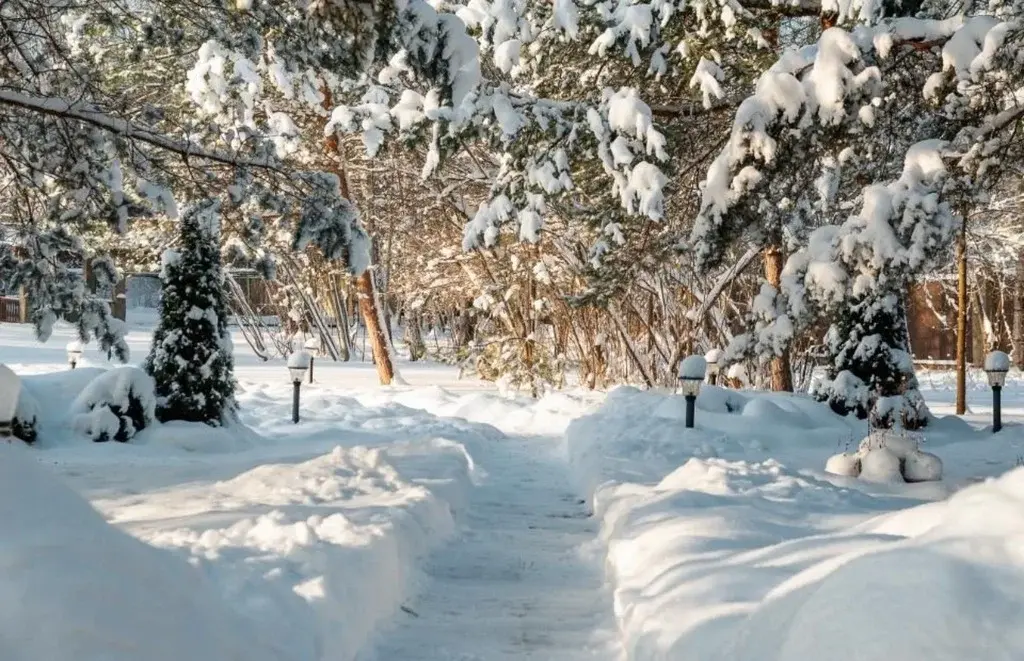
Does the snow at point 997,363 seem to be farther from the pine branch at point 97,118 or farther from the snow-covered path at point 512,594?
the pine branch at point 97,118

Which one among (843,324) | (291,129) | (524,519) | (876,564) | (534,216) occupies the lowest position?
(524,519)

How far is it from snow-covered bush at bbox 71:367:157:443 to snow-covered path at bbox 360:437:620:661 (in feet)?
16.4

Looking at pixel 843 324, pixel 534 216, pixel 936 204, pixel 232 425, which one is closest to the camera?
pixel 936 204

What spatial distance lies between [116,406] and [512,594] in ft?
24.6

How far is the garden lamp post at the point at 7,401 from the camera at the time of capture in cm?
931

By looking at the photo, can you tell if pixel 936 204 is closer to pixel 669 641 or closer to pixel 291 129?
pixel 669 641

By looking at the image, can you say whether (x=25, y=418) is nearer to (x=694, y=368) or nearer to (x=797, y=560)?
(x=694, y=368)

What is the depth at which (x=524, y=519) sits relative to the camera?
291 inches

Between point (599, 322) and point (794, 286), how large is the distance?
12.8 metres

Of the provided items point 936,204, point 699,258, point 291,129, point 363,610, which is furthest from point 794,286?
point 291,129

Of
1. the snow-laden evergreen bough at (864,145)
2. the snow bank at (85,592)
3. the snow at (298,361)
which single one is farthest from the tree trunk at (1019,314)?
the snow bank at (85,592)

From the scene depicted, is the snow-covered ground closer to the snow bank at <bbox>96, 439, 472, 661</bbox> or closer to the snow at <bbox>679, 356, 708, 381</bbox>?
the snow bank at <bbox>96, 439, 472, 661</bbox>

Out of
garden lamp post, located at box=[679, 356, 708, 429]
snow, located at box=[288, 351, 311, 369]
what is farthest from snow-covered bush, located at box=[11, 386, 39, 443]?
garden lamp post, located at box=[679, 356, 708, 429]

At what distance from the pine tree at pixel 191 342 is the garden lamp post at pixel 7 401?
233cm
